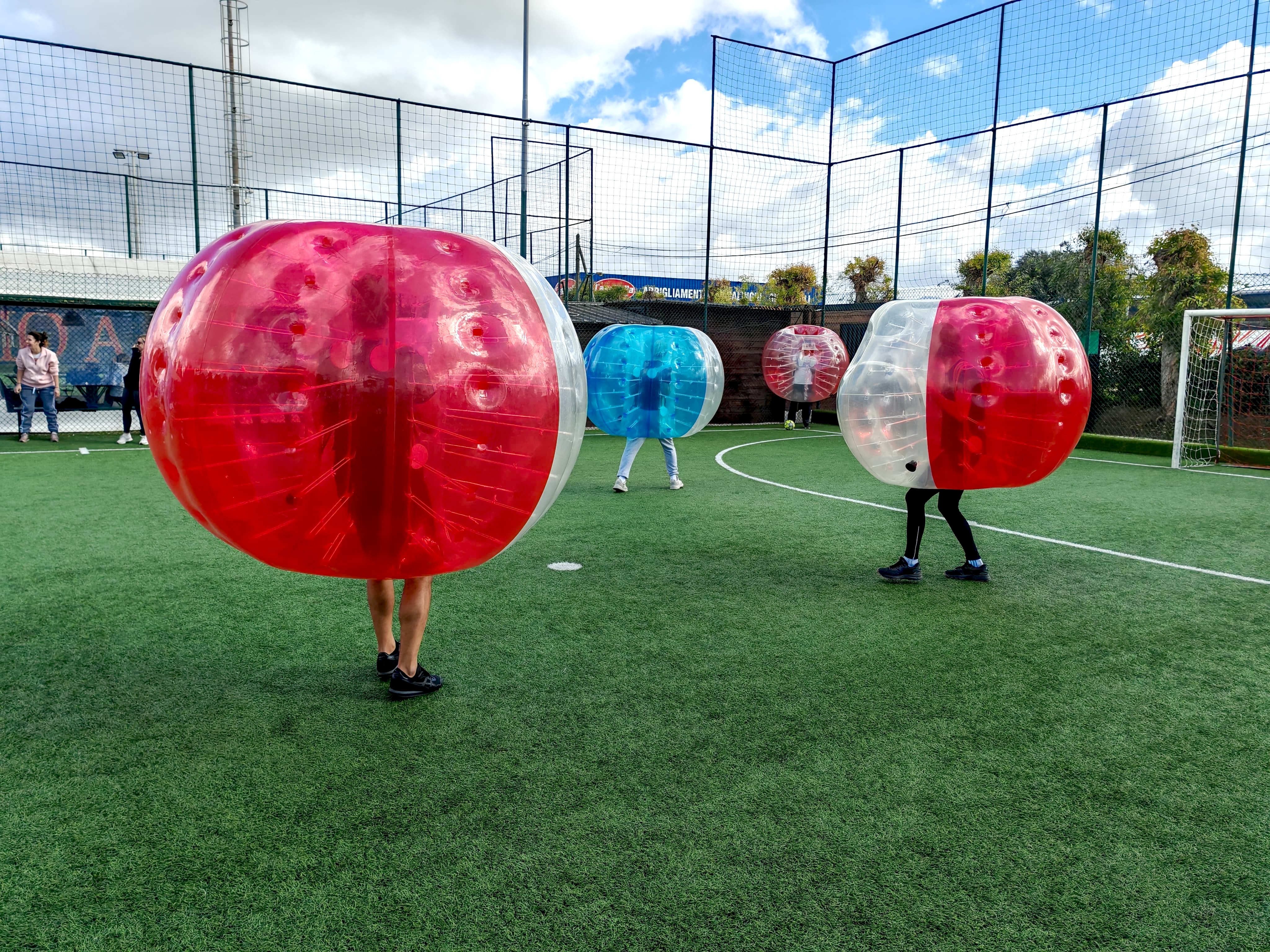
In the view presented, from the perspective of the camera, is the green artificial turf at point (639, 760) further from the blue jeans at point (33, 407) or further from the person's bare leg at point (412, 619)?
the blue jeans at point (33, 407)

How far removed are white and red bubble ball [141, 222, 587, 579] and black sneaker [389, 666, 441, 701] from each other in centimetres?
105

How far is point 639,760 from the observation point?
2.99 m

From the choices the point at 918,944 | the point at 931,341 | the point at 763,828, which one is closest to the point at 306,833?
the point at 763,828

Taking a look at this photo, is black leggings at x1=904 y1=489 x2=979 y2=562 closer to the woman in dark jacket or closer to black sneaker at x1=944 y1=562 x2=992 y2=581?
black sneaker at x1=944 y1=562 x2=992 y2=581

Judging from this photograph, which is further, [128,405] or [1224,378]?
[1224,378]

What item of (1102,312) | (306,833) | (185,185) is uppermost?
(185,185)

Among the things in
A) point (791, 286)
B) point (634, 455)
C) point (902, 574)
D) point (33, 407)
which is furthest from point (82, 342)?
point (791, 286)

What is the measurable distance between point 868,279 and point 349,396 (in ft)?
59.2

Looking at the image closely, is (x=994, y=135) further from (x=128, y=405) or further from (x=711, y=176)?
(x=128, y=405)

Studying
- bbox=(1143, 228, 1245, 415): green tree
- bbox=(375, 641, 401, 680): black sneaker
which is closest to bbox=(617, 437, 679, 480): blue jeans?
bbox=(375, 641, 401, 680): black sneaker

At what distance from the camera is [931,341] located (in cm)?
463

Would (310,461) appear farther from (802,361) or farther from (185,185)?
(802,361)

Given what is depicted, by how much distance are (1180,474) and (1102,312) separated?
520 centimetres

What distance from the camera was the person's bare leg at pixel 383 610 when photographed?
353 centimetres
